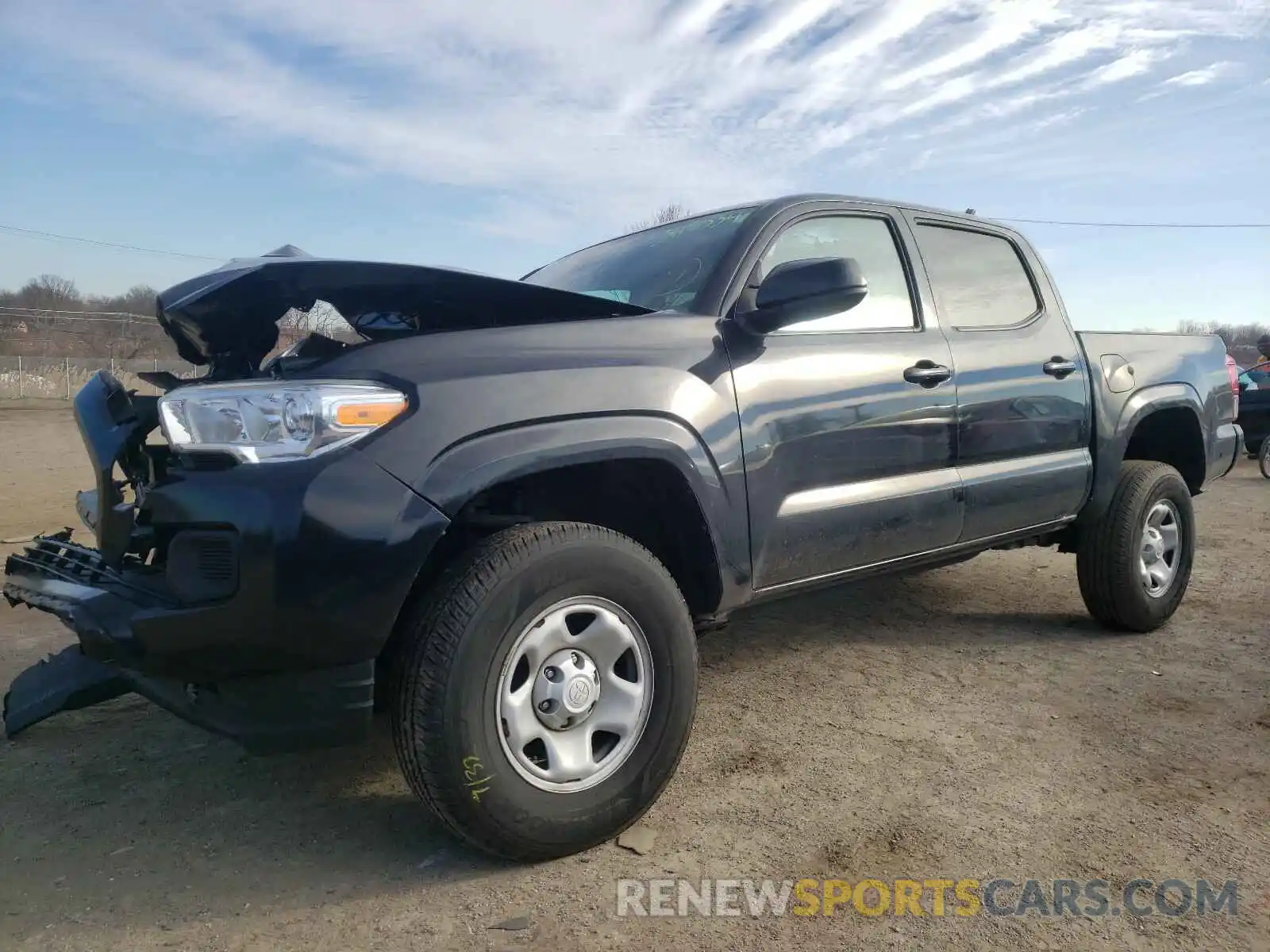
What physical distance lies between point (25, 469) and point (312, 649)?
430 inches

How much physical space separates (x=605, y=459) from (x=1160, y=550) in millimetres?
3361

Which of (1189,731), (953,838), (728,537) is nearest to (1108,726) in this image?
(1189,731)

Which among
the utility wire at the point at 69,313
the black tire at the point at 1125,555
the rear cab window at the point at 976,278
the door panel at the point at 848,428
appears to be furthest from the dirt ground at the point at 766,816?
the utility wire at the point at 69,313

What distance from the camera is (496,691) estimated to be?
7.13 ft

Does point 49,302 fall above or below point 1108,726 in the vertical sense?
above

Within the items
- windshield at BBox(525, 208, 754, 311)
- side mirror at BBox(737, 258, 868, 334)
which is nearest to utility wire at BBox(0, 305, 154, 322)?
windshield at BBox(525, 208, 754, 311)

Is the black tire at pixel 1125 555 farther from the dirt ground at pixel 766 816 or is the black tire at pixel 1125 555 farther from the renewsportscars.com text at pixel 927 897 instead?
the renewsportscars.com text at pixel 927 897

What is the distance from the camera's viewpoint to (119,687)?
2674 mm

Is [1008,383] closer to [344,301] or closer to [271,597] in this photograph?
[344,301]

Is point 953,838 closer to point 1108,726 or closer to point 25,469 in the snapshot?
point 1108,726

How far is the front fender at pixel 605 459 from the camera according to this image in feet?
7.10

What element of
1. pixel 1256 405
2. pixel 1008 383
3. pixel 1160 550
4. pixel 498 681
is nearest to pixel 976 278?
pixel 1008 383

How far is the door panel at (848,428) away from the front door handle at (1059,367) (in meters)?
0.71

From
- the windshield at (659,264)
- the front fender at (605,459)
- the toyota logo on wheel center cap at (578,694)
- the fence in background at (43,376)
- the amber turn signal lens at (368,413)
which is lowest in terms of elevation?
the toyota logo on wheel center cap at (578,694)
